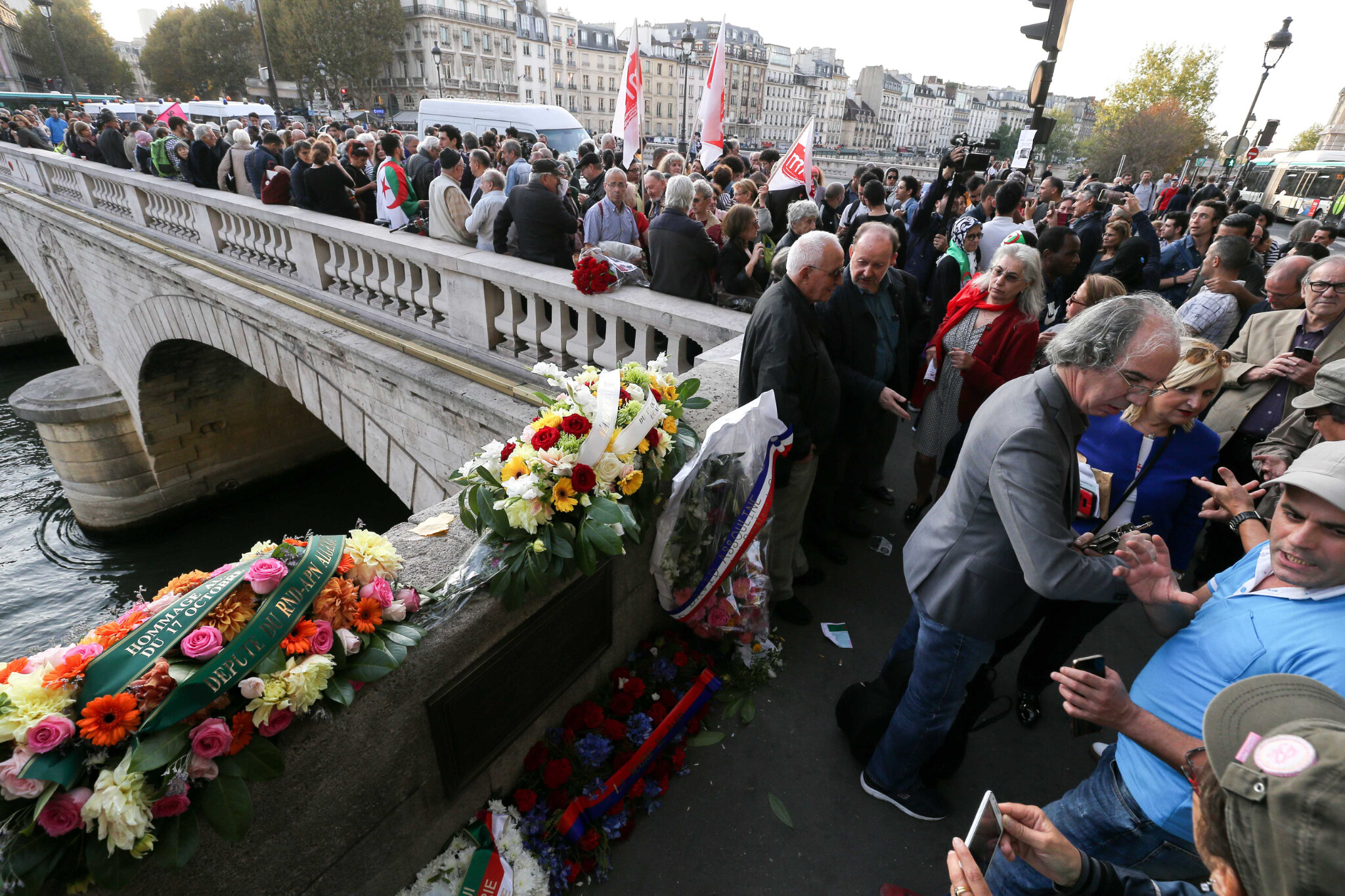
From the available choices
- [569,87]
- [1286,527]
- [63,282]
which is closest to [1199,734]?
[1286,527]

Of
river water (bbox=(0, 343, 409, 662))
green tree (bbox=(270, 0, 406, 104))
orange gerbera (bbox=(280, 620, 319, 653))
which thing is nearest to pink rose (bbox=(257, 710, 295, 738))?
orange gerbera (bbox=(280, 620, 319, 653))

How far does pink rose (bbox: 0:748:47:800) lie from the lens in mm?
1189

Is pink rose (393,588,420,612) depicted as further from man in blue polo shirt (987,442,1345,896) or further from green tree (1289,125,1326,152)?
green tree (1289,125,1326,152)

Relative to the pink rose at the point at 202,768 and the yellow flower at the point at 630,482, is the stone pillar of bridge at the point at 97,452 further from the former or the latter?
the pink rose at the point at 202,768

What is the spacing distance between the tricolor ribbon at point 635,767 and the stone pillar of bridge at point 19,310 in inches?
1010

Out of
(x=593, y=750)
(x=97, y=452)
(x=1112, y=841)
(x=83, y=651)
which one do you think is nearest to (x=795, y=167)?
(x=593, y=750)

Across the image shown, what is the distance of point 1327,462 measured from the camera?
1369 mm

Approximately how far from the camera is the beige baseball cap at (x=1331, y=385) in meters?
2.35

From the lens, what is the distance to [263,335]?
7367mm

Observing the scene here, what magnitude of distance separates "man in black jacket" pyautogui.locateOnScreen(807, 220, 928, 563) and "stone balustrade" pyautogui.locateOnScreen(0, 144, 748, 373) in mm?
683

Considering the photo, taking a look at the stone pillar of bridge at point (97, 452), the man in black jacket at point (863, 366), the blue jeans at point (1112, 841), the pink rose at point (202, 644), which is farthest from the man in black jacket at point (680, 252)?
the stone pillar of bridge at point (97, 452)

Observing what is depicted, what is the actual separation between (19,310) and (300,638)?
26.8 meters

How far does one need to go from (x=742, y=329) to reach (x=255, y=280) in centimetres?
673

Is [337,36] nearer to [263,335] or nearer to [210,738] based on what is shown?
[263,335]
